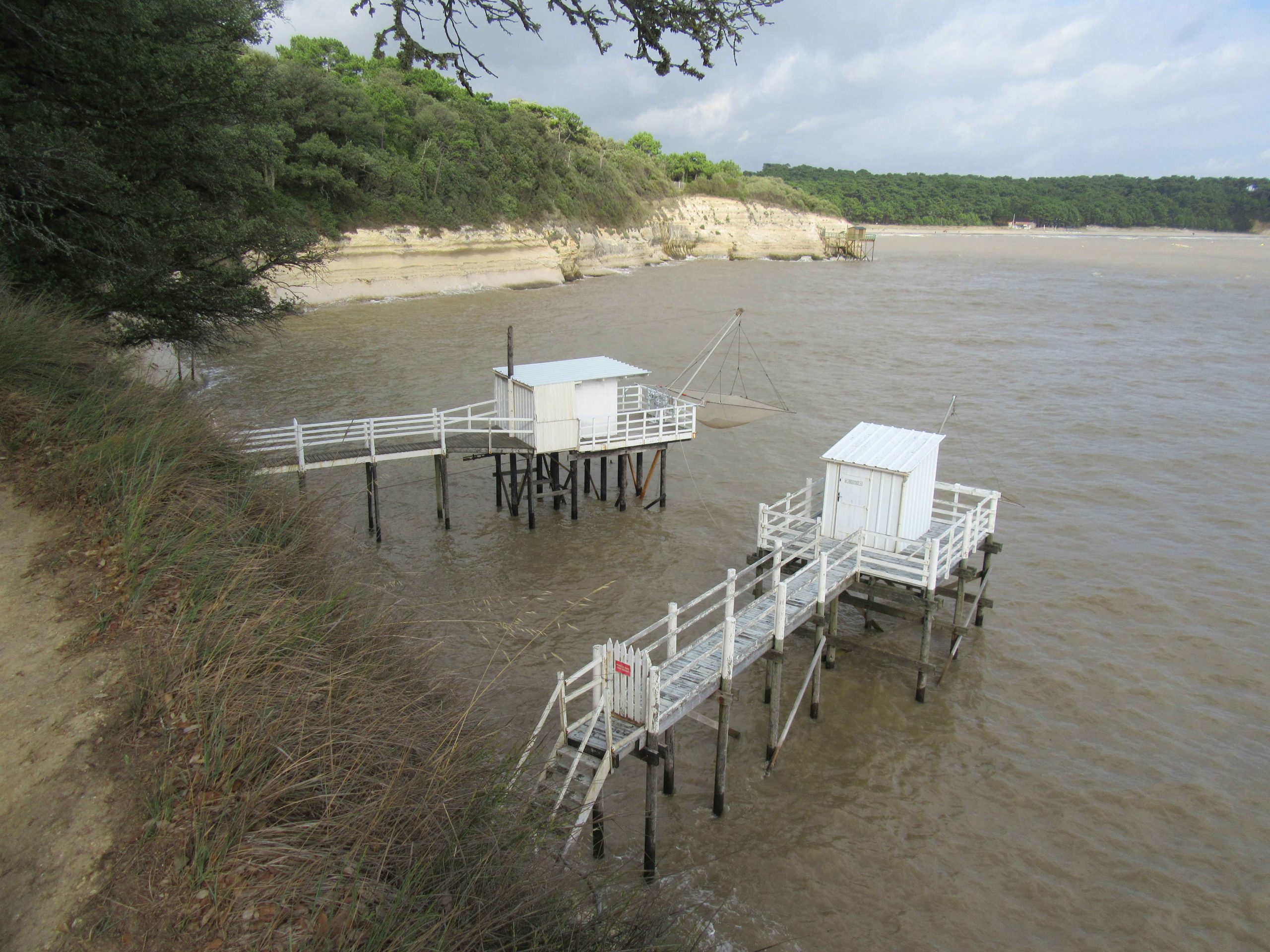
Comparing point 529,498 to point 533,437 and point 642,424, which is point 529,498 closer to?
point 533,437

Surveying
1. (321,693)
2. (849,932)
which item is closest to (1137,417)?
(849,932)

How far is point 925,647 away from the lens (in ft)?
44.4

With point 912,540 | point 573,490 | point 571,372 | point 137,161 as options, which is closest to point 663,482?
point 573,490

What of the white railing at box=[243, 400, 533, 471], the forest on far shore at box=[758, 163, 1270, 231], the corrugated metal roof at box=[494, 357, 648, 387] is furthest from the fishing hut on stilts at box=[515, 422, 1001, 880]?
the forest on far shore at box=[758, 163, 1270, 231]

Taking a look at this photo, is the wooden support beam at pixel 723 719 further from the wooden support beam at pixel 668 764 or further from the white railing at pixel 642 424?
the white railing at pixel 642 424

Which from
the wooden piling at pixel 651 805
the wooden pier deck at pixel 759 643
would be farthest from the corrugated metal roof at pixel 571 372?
the wooden piling at pixel 651 805

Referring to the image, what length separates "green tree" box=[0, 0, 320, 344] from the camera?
1278 cm

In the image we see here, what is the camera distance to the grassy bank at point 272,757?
502 cm

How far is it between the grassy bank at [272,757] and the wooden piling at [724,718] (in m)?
3.18

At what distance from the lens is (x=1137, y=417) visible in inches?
1181

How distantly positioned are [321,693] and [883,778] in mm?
8034

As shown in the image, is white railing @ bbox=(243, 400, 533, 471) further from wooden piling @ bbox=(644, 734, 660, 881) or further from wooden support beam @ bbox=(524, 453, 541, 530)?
wooden piling @ bbox=(644, 734, 660, 881)

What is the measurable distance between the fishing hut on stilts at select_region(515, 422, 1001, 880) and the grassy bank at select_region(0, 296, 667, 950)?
6.56 feet

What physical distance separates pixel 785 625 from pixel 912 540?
311 centimetres
